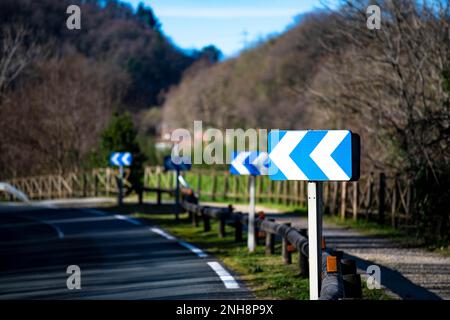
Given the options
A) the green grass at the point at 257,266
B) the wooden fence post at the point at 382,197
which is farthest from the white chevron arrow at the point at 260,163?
the wooden fence post at the point at 382,197

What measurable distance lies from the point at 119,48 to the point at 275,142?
3105 inches

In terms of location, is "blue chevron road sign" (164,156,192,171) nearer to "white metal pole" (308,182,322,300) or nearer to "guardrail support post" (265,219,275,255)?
"guardrail support post" (265,219,275,255)

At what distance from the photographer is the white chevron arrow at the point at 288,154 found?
729 centimetres

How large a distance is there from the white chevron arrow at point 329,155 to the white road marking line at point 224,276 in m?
4.23

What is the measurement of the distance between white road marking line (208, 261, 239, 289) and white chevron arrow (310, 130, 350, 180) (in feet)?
13.9

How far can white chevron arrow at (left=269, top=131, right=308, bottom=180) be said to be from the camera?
7.29 meters

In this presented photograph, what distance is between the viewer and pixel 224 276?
12.2 m

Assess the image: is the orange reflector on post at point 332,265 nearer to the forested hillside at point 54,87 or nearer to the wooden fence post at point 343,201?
the wooden fence post at point 343,201

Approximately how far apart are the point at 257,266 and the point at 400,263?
8.60 ft

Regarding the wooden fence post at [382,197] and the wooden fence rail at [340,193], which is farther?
the wooden fence post at [382,197]

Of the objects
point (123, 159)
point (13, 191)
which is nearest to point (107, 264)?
point (123, 159)

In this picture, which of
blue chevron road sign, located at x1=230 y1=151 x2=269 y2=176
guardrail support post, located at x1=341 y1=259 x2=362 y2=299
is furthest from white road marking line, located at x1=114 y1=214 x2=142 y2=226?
guardrail support post, located at x1=341 y1=259 x2=362 y2=299

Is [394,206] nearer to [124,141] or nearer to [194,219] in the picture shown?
[194,219]
